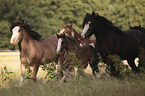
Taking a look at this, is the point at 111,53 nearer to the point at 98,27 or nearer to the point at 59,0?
the point at 98,27

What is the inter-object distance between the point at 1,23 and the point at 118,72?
25054 mm

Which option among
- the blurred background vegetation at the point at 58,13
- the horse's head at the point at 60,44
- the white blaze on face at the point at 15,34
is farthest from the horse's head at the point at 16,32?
the blurred background vegetation at the point at 58,13

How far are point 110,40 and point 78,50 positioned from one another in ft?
4.79

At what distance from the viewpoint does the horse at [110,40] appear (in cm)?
649

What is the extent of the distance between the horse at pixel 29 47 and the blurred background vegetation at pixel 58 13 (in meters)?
21.4

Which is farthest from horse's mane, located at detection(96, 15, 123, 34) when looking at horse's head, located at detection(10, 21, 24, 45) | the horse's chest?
horse's head, located at detection(10, 21, 24, 45)

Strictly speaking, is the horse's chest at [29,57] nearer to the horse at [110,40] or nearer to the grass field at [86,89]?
the grass field at [86,89]

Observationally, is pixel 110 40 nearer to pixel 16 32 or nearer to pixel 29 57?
pixel 29 57

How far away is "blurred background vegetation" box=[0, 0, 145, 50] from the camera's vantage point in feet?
101

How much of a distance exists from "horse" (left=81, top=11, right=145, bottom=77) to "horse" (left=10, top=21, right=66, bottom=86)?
1.66 metres

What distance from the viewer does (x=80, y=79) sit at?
5.89 metres

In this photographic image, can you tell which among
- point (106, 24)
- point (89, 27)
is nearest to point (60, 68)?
point (89, 27)

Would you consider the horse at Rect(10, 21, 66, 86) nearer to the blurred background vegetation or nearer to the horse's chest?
the horse's chest

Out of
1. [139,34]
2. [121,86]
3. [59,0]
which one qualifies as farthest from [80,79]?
[59,0]
